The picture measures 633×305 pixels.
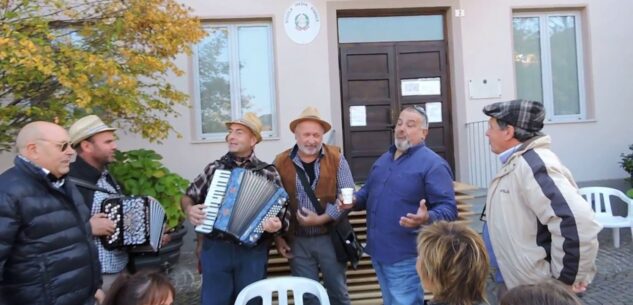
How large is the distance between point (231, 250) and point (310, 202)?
0.66 meters

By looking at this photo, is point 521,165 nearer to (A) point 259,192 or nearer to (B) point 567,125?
(A) point 259,192

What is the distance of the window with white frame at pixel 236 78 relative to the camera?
7.86 metres

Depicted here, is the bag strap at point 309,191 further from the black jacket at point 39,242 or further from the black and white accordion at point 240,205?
the black jacket at point 39,242

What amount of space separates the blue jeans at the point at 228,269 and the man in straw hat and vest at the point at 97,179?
568 millimetres

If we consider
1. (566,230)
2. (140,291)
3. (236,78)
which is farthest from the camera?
(236,78)

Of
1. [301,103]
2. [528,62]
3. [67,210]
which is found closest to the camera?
[67,210]

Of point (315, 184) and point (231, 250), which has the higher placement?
point (315, 184)

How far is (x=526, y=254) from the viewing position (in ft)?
8.52

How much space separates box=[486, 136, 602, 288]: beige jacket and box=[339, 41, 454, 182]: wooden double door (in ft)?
17.4

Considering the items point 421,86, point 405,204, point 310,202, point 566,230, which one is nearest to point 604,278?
point 405,204

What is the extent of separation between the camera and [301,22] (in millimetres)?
7730

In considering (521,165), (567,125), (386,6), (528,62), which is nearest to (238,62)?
(386,6)

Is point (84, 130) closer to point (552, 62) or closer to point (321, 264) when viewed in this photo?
point (321, 264)

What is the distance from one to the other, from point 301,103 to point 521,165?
5.32m
